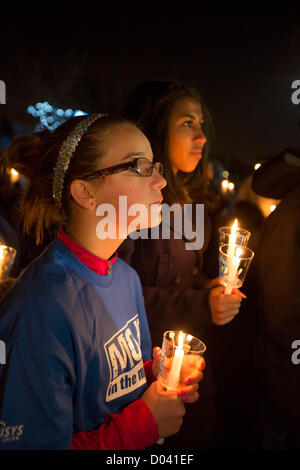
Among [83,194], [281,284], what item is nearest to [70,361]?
[83,194]

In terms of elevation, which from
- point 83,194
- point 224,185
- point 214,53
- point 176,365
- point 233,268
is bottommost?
point 176,365

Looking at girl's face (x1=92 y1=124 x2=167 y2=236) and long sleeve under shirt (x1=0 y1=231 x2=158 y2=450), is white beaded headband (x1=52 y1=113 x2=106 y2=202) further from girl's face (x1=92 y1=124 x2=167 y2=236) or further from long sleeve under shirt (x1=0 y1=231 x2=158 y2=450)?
long sleeve under shirt (x1=0 y1=231 x2=158 y2=450)

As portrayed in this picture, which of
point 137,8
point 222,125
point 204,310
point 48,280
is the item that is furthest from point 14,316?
point 222,125

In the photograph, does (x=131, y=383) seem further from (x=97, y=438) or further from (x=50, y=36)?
(x=50, y=36)

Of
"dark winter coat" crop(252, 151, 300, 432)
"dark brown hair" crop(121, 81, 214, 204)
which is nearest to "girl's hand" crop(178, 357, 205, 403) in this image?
"dark winter coat" crop(252, 151, 300, 432)

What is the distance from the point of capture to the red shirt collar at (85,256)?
1232 millimetres

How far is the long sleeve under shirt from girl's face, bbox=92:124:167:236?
0.27 meters

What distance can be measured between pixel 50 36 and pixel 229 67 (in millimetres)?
3468

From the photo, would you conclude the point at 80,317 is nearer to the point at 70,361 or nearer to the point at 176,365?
the point at 70,361

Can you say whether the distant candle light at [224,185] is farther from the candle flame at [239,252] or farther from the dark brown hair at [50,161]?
the dark brown hair at [50,161]

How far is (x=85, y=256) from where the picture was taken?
1.23 meters

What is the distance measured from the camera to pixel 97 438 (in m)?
1.06

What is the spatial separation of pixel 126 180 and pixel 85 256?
15.9 inches

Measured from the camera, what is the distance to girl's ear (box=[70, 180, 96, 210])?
126 cm
